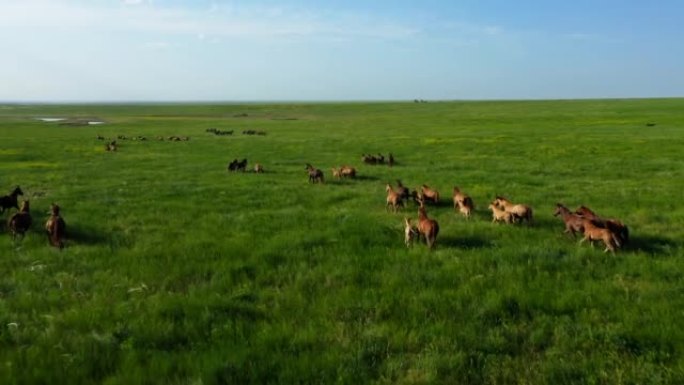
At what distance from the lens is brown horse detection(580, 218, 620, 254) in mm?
12500

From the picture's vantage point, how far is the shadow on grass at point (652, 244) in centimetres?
1259

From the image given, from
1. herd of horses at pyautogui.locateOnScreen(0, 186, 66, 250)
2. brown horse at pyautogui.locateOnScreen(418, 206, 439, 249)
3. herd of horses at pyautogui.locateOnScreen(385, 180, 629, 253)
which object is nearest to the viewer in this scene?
herd of horses at pyautogui.locateOnScreen(385, 180, 629, 253)

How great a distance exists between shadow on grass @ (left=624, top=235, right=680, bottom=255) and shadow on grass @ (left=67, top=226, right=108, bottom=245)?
12814mm

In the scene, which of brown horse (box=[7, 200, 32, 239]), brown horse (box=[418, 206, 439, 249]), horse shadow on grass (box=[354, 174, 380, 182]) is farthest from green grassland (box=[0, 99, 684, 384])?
horse shadow on grass (box=[354, 174, 380, 182])

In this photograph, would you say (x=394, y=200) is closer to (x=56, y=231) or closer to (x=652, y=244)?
(x=652, y=244)

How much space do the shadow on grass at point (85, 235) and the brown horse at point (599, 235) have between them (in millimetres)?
11744

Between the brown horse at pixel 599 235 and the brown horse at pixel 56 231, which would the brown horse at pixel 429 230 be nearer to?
the brown horse at pixel 599 235

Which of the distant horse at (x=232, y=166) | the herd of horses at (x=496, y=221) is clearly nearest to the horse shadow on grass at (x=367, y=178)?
the distant horse at (x=232, y=166)

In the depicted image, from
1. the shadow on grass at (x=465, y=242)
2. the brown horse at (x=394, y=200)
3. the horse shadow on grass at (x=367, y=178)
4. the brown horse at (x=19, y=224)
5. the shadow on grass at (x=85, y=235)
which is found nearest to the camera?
the shadow on grass at (x=465, y=242)

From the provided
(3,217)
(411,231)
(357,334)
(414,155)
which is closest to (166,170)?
(3,217)

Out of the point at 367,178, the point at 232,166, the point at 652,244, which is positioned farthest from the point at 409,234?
the point at 232,166

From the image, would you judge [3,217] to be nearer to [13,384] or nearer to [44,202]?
[44,202]

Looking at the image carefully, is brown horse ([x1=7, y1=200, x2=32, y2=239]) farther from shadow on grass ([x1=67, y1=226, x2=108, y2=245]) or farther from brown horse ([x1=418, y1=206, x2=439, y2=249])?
brown horse ([x1=418, y1=206, x2=439, y2=249])

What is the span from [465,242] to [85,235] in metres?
9.88
